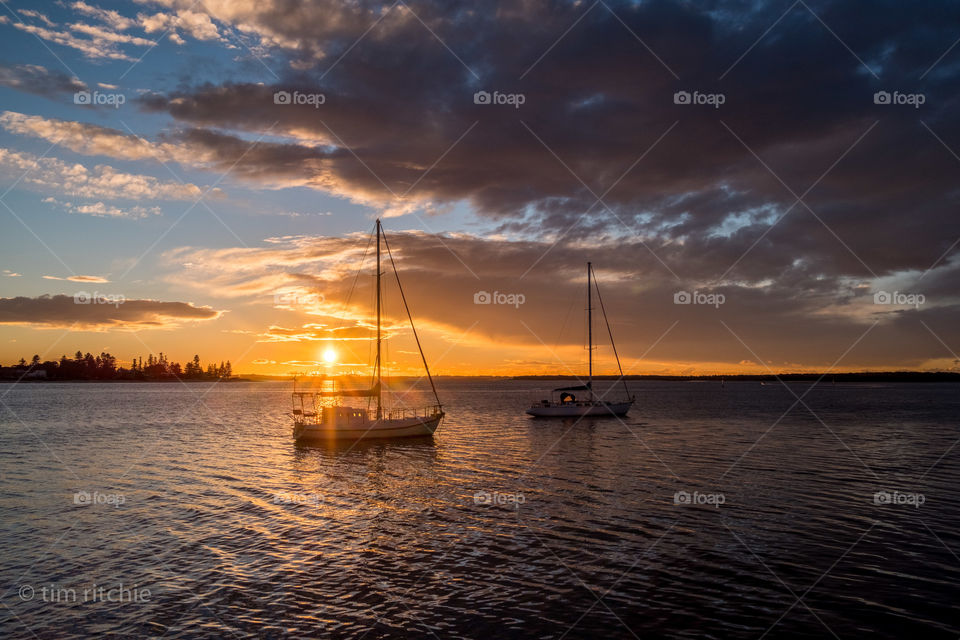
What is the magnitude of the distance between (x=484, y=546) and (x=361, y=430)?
35.5 metres

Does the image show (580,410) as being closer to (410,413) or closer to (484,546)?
(410,413)

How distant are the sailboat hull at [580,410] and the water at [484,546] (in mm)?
36412

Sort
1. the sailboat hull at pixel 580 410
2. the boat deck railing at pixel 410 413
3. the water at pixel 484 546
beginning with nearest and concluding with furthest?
the water at pixel 484 546
the boat deck railing at pixel 410 413
the sailboat hull at pixel 580 410

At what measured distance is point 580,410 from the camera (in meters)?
84.4

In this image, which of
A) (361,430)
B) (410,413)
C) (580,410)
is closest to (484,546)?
(361,430)

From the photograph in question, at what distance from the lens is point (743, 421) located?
82.1m

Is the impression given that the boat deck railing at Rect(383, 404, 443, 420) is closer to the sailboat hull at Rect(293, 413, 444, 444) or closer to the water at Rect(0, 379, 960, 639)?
the sailboat hull at Rect(293, 413, 444, 444)

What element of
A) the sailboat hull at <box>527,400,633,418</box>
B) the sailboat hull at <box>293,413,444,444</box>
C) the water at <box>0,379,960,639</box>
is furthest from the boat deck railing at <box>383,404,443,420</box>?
the sailboat hull at <box>527,400,633,418</box>

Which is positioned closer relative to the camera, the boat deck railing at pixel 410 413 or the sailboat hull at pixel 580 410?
the boat deck railing at pixel 410 413

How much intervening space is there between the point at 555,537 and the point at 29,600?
718 inches

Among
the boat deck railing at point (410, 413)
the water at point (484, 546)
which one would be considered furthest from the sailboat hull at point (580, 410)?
the water at point (484, 546)

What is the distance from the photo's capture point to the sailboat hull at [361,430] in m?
55.0

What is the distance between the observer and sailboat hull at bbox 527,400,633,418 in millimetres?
84125

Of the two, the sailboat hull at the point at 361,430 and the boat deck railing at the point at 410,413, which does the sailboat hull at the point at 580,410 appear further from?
the sailboat hull at the point at 361,430
